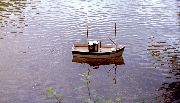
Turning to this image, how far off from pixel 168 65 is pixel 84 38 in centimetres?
1444

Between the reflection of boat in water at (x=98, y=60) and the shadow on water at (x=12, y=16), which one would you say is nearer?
the reflection of boat in water at (x=98, y=60)

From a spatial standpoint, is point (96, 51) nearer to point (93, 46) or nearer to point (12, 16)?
point (93, 46)

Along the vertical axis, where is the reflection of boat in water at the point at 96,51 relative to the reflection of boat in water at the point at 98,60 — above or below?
above

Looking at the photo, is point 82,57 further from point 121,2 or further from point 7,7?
point 121,2

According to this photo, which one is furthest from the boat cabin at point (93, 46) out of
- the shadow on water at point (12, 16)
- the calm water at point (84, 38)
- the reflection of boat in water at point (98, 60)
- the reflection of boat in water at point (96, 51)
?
the shadow on water at point (12, 16)

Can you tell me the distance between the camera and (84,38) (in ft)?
157

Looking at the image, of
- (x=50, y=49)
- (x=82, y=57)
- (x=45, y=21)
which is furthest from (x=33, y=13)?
(x=82, y=57)

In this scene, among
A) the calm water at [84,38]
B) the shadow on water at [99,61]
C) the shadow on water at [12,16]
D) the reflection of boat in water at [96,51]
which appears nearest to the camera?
the calm water at [84,38]

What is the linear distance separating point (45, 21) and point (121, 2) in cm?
2363

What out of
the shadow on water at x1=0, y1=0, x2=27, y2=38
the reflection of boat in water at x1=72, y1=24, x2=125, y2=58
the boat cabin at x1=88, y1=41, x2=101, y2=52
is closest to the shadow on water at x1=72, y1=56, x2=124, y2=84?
the reflection of boat in water at x1=72, y1=24, x2=125, y2=58

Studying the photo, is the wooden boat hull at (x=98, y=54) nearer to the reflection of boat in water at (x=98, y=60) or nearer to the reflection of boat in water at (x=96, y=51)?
the reflection of boat in water at (x=96, y=51)

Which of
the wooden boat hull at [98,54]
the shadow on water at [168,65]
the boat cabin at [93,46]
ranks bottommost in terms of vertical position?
the shadow on water at [168,65]

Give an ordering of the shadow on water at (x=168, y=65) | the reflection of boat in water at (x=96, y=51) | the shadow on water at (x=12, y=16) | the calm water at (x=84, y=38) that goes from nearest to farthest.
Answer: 1. the shadow on water at (x=168, y=65)
2. the calm water at (x=84, y=38)
3. the reflection of boat in water at (x=96, y=51)
4. the shadow on water at (x=12, y=16)

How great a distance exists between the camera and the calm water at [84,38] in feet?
104
